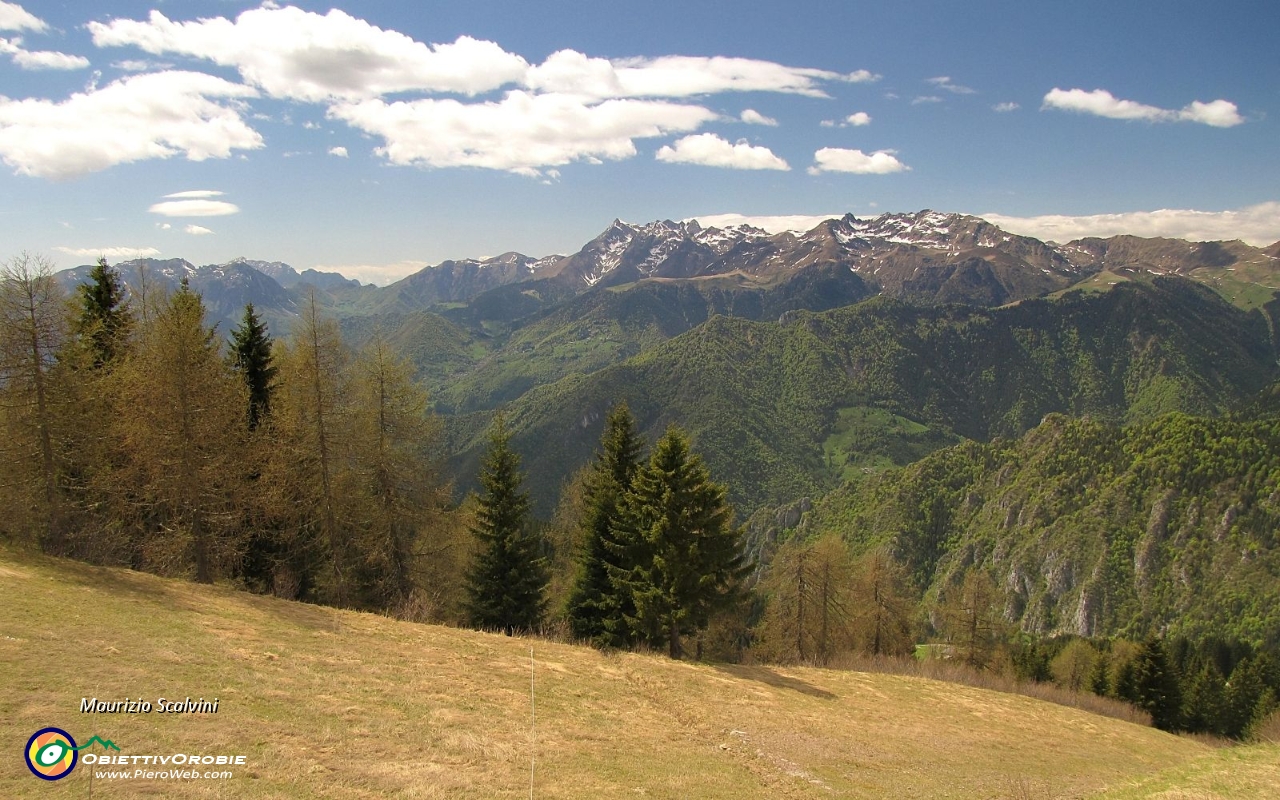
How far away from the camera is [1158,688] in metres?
55.7

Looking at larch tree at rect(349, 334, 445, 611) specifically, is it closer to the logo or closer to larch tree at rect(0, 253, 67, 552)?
larch tree at rect(0, 253, 67, 552)

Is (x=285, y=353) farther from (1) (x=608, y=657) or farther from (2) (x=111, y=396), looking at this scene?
(1) (x=608, y=657)

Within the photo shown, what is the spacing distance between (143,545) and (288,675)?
13.9 m

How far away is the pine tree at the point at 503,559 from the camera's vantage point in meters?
33.5

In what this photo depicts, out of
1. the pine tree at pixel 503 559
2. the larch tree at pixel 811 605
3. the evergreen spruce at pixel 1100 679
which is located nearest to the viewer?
the pine tree at pixel 503 559

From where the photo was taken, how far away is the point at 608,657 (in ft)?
87.0

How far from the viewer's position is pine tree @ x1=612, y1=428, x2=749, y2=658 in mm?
29578

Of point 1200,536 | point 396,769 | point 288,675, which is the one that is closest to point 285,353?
point 288,675

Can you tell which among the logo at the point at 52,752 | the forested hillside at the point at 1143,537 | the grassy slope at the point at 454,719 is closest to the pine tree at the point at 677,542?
the grassy slope at the point at 454,719

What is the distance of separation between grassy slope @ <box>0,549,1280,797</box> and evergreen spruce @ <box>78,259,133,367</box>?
1048 centimetres

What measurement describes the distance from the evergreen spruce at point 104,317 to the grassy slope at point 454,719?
1048 cm

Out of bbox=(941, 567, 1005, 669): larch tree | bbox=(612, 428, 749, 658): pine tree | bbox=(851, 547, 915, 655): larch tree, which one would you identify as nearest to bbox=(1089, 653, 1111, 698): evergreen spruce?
bbox=(941, 567, 1005, 669): larch tree

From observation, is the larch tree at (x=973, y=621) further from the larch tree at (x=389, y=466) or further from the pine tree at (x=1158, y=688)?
the larch tree at (x=389, y=466)

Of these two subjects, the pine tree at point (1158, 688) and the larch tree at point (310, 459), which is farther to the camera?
the pine tree at point (1158, 688)
